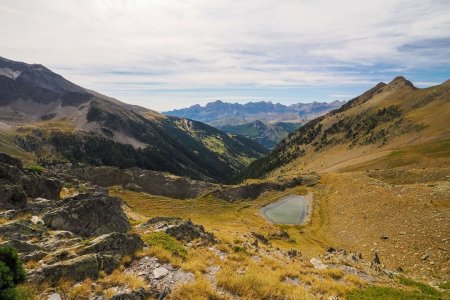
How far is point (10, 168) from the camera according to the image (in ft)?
114

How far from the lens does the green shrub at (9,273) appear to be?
1305 cm

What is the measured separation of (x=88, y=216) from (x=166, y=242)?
24.8 ft

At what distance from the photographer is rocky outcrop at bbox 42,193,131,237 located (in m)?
26.8

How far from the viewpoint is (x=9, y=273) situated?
1427cm

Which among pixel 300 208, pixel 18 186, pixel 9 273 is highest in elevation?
pixel 18 186

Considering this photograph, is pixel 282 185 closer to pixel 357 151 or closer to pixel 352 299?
pixel 357 151

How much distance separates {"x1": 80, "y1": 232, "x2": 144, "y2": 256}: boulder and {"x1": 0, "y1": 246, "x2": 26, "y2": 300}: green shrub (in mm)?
4658

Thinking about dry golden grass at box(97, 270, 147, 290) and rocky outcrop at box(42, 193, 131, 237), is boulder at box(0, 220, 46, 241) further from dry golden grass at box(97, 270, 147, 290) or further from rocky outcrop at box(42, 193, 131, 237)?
dry golden grass at box(97, 270, 147, 290)

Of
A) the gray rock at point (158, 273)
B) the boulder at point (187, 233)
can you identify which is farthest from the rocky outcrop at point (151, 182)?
the gray rock at point (158, 273)

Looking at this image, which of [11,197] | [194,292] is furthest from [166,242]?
[11,197]

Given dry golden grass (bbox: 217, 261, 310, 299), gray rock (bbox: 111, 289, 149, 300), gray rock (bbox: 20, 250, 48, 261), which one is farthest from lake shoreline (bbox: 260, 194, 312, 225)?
gray rock (bbox: 20, 250, 48, 261)

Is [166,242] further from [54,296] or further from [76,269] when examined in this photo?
[54,296]

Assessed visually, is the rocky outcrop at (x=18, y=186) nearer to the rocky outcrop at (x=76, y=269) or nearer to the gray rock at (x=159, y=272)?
the rocky outcrop at (x=76, y=269)

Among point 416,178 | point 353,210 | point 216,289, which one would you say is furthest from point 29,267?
point 416,178
